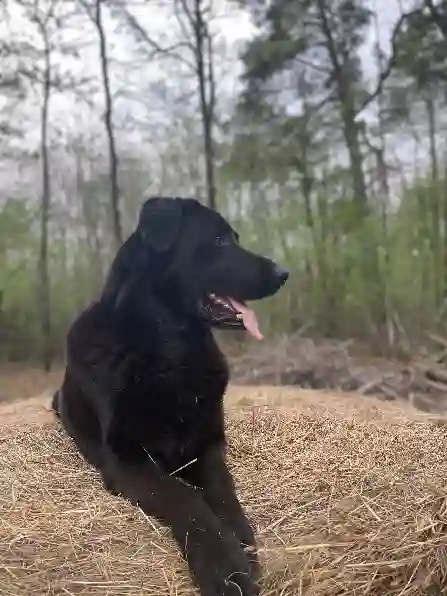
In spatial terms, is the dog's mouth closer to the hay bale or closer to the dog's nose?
the dog's nose

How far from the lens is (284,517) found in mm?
1204

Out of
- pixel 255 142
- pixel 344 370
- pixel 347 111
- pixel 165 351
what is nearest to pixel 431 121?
pixel 347 111

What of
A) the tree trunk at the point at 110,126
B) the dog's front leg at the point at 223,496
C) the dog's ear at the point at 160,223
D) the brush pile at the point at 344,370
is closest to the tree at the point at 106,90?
the tree trunk at the point at 110,126

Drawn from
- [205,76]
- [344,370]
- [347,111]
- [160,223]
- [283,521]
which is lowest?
[283,521]

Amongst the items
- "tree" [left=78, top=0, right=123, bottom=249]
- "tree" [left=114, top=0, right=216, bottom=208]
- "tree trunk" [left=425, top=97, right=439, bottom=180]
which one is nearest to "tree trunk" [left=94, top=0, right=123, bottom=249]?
"tree" [left=78, top=0, right=123, bottom=249]

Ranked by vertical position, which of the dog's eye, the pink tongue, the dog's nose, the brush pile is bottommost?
the brush pile

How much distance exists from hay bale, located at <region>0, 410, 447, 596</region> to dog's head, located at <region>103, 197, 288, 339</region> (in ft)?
1.20

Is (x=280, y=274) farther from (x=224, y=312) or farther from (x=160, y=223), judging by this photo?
(x=160, y=223)

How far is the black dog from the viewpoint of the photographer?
1.33 metres

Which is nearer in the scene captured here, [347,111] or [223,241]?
[223,241]

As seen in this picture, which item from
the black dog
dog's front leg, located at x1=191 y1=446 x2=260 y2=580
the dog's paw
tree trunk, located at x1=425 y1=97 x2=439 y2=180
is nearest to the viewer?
the dog's paw

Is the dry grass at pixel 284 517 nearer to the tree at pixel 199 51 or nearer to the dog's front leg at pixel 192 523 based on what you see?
the dog's front leg at pixel 192 523

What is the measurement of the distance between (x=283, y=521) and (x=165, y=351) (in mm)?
450

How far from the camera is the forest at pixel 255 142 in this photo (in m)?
2.05
